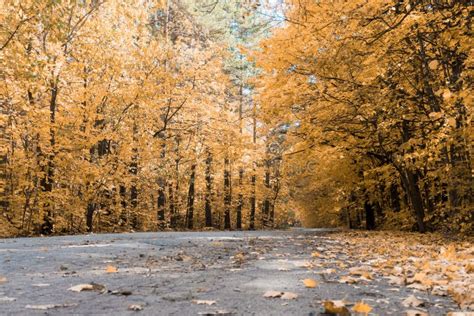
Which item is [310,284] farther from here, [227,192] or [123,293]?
[227,192]

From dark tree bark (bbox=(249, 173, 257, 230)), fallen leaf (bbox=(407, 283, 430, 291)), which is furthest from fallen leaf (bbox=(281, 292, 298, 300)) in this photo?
dark tree bark (bbox=(249, 173, 257, 230))

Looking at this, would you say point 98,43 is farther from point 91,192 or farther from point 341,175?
point 341,175

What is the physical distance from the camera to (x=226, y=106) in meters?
21.4

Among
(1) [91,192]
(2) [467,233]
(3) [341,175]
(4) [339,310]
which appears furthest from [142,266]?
(3) [341,175]

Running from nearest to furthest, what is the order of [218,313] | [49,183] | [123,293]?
1. [218,313]
2. [123,293]
3. [49,183]

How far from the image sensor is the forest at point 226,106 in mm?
7410

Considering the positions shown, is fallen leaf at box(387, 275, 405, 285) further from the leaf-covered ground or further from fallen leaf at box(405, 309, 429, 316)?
fallen leaf at box(405, 309, 429, 316)

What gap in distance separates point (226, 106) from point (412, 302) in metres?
19.3

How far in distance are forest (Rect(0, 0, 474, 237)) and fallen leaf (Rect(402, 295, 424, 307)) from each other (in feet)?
6.14

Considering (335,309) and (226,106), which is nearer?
(335,309)

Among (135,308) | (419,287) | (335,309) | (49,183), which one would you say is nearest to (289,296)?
(335,309)

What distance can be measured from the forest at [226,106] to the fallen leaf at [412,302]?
6.14 feet

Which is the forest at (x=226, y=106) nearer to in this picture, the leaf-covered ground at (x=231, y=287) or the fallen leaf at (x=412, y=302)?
the leaf-covered ground at (x=231, y=287)

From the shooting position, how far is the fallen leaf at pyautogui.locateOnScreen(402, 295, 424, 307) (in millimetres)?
2488
